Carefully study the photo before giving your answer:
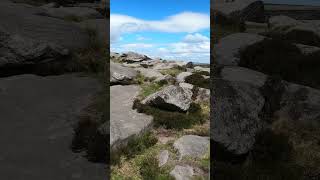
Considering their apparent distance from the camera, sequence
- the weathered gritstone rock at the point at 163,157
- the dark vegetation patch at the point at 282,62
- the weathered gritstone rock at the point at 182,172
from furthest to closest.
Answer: the dark vegetation patch at the point at 282,62, the weathered gritstone rock at the point at 163,157, the weathered gritstone rock at the point at 182,172

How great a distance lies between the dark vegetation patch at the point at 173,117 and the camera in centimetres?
1416

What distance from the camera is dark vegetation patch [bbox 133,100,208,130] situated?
46.4 ft

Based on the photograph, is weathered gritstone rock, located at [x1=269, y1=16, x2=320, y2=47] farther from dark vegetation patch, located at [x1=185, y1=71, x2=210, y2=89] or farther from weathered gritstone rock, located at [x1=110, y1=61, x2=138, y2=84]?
weathered gritstone rock, located at [x1=110, y1=61, x2=138, y2=84]

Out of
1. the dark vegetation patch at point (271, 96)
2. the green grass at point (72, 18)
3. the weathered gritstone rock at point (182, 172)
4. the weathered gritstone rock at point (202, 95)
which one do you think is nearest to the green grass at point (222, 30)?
the weathered gritstone rock at point (202, 95)

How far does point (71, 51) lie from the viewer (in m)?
16.9

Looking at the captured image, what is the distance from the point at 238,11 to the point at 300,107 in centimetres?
1044

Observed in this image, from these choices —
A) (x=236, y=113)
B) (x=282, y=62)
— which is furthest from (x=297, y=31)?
(x=236, y=113)

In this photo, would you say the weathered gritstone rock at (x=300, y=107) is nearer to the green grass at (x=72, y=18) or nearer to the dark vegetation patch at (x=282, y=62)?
the dark vegetation patch at (x=282, y=62)

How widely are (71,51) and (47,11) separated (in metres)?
4.77

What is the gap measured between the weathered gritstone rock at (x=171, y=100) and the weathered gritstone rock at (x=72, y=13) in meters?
7.97

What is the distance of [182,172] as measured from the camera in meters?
10.9

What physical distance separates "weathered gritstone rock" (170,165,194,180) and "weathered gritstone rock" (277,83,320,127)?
5286mm

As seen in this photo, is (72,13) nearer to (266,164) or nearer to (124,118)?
(124,118)

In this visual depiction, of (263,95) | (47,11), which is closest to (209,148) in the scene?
(263,95)
